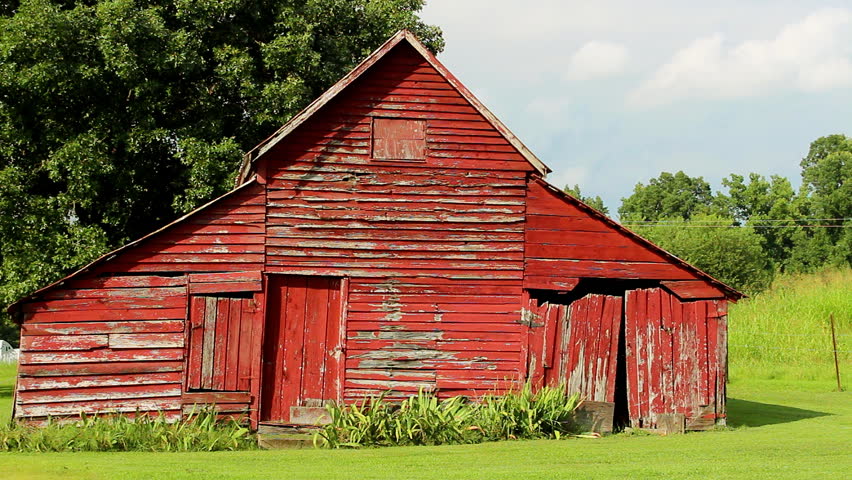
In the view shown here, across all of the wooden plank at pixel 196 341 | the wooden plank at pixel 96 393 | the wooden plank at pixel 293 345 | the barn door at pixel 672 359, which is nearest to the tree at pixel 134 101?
the wooden plank at pixel 96 393

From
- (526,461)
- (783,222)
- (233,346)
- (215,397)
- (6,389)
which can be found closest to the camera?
(526,461)

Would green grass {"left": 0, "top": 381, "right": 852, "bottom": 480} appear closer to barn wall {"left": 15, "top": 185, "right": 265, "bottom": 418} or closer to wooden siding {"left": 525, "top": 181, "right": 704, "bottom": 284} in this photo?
barn wall {"left": 15, "top": 185, "right": 265, "bottom": 418}

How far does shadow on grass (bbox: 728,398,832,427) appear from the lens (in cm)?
1885

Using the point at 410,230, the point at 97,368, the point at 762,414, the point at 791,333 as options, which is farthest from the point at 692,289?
the point at 791,333

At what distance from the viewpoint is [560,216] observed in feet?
56.8

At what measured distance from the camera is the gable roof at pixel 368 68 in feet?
54.4

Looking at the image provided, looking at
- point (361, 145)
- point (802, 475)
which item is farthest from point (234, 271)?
point (802, 475)

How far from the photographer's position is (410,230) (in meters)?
17.0

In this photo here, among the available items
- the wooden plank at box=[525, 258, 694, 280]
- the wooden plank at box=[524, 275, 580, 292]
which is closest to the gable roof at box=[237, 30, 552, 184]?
the wooden plank at box=[525, 258, 694, 280]

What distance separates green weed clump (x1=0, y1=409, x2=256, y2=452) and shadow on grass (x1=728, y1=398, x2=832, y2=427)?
9603 mm

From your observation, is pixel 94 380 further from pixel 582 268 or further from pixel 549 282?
pixel 582 268

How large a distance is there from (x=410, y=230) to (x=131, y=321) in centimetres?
505

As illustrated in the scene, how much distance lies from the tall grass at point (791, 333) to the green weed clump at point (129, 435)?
18.0 metres

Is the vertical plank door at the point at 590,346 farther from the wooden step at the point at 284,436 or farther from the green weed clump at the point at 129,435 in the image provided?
the green weed clump at the point at 129,435
